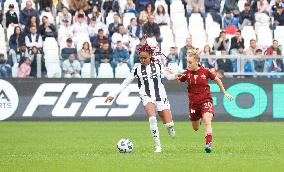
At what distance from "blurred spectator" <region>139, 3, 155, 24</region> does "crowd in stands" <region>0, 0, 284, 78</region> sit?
4 centimetres

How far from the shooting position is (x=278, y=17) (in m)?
37.1

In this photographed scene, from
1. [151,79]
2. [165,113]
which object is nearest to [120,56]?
[151,79]

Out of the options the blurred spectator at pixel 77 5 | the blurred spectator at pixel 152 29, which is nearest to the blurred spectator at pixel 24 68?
the blurred spectator at pixel 77 5

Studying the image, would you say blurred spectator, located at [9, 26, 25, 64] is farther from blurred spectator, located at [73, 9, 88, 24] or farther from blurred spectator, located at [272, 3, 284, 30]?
blurred spectator, located at [272, 3, 284, 30]

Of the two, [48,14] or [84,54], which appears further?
[48,14]

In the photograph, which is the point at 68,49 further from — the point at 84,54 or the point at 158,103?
the point at 158,103

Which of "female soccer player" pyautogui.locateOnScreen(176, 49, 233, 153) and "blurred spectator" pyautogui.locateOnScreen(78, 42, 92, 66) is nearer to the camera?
"female soccer player" pyautogui.locateOnScreen(176, 49, 233, 153)

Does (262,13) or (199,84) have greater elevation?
(199,84)

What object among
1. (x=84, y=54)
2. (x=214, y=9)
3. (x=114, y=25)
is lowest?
(x=84, y=54)

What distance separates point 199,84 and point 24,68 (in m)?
13.0

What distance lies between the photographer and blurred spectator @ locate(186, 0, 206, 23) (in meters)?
37.0

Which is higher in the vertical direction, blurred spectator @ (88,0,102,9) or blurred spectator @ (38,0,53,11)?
blurred spectator @ (38,0,53,11)

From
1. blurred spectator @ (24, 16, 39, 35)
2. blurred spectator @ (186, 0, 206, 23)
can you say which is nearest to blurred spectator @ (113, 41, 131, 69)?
blurred spectator @ (24, 16, 39, 35)

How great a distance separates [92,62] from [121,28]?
2690 millimetres
